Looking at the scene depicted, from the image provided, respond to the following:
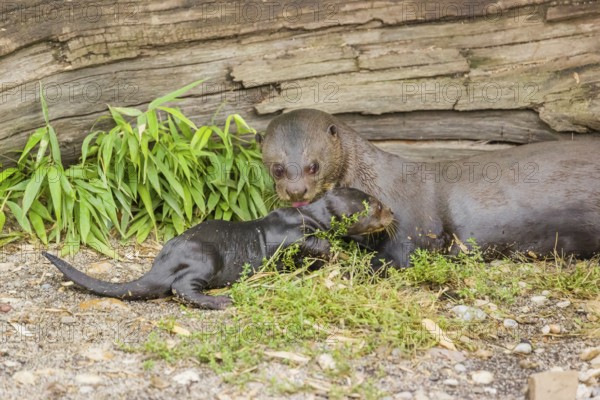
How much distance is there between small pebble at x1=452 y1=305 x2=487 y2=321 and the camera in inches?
A: 164

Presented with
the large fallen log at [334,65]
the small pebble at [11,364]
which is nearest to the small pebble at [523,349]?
the large fallen log at [334,65]

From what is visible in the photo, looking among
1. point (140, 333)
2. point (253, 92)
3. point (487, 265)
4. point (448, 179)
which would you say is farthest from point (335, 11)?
point (140, 333)

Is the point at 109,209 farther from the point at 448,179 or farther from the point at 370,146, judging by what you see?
the point at 448,179

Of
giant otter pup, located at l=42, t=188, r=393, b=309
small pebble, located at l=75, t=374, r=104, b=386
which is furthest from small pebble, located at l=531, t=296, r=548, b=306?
small pebble, located at l=75, t=374, r=104, b=386

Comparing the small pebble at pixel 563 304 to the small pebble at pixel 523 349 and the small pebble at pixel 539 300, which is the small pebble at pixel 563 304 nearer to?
the small pebble at pixel 539 300

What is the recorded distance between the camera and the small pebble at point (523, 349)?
3.84 meters

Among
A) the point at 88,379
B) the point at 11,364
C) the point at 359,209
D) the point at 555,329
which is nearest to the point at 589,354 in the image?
the point at 555,329

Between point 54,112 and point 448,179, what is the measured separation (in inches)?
93.6

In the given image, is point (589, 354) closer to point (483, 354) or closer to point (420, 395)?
point (483, 354)

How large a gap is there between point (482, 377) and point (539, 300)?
1.01m

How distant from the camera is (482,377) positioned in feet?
11.8

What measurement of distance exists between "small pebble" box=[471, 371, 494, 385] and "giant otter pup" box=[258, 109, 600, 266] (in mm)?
1275

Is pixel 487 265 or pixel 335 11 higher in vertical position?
pixel 335 11

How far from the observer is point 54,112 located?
524cm
